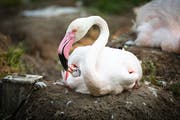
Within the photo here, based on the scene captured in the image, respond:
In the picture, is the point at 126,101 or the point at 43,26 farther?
the point at 43,26

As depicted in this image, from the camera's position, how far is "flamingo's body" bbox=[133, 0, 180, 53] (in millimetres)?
8031

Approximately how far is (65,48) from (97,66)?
0.42 m

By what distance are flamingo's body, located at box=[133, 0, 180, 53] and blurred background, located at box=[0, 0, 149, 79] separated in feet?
4.07

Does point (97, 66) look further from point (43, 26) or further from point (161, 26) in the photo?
point (43, 26)

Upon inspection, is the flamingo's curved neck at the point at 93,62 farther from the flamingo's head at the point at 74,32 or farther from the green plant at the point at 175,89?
the green plant at the point at 175,89

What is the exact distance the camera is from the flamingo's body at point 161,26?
8031mm

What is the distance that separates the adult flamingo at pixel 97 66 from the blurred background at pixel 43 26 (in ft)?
6.02

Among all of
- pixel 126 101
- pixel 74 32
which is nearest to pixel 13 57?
pixel 74 32

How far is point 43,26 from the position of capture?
1309 cm

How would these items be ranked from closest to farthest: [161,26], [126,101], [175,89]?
[126,101]
[175,89]
[161,26]

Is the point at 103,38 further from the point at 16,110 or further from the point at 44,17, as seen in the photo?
the point at 44,17

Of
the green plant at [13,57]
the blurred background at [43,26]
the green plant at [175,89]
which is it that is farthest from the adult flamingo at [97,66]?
the blurred background at [43,26]

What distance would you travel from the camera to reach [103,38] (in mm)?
6641

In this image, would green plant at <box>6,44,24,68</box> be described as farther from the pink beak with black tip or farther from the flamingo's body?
the pink beak with black tip
